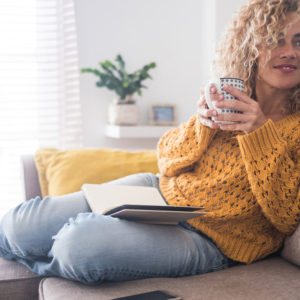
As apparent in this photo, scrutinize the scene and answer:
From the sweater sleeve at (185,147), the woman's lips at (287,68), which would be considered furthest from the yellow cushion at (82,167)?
the woman's lips at (287,68)

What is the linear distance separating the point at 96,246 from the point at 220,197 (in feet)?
1.24

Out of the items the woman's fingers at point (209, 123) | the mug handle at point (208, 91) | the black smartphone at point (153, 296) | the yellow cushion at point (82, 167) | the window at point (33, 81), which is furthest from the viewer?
the window at point (33, 81)

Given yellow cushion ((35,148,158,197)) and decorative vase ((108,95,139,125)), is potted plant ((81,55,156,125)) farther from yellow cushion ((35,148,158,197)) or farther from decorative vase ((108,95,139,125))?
yellow cushion ((35,148,158,197))

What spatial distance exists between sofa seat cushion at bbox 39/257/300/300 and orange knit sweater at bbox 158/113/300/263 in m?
0.11

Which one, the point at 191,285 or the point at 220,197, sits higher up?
the point at 220,197

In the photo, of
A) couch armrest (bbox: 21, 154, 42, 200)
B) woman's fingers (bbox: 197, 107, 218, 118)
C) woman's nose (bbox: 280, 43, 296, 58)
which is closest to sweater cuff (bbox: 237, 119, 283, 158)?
woman's fingers (bbox: 197, 107, 218, 118)

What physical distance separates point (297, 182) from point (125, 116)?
5.48 feet

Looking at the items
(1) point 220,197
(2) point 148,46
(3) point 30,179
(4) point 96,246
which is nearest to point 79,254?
(4) point 96,246

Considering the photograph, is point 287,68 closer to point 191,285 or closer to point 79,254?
point 191,285

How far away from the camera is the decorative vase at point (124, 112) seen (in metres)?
2.64

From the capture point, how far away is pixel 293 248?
3.66ft

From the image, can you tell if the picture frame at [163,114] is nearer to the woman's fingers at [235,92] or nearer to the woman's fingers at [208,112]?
the woman's fingers at [208,112]

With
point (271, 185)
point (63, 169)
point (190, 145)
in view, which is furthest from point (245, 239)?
point (63, 169)

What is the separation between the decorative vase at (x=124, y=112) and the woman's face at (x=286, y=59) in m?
1.52
